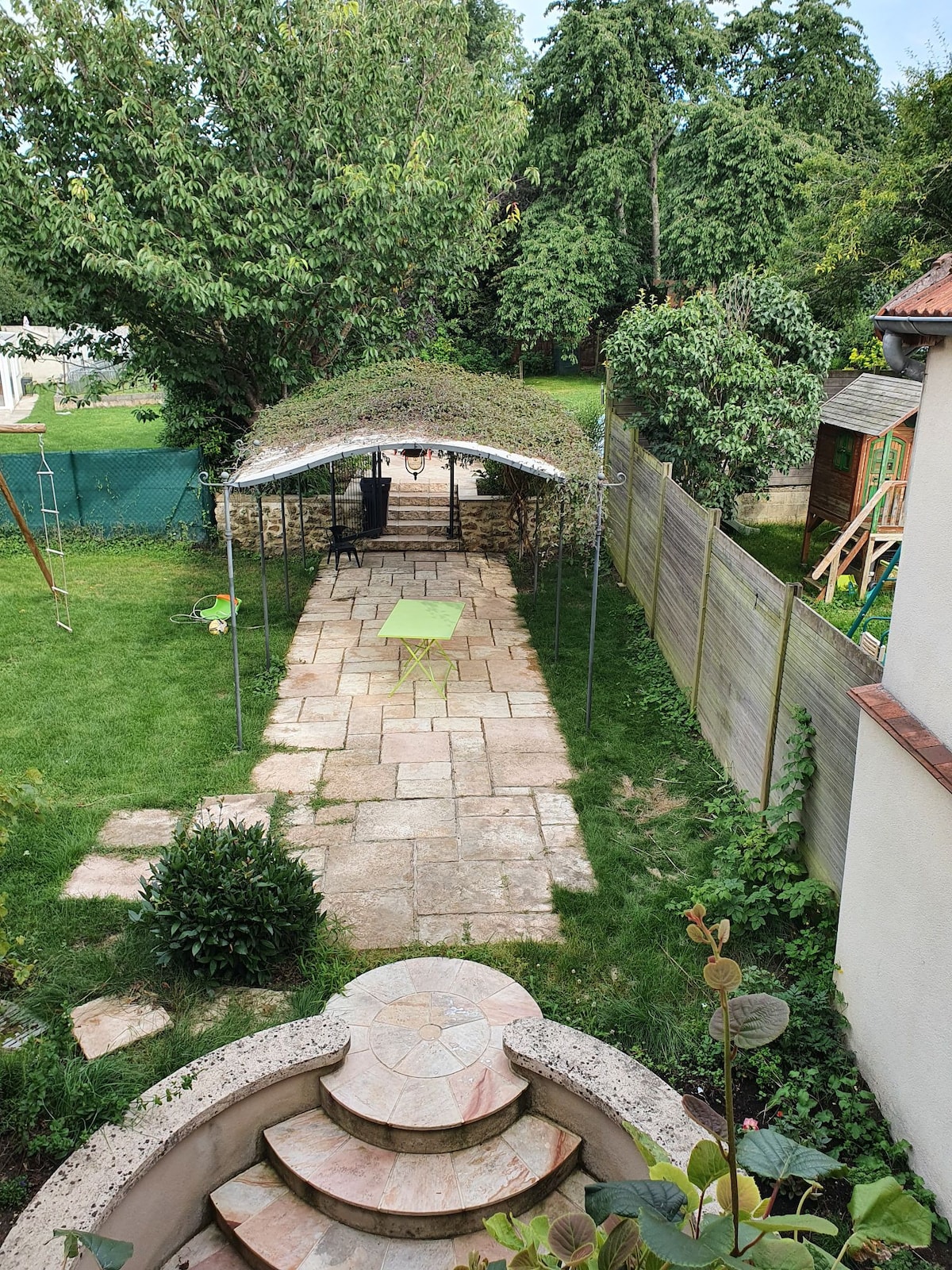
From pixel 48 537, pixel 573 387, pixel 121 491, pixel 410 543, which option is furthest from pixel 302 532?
pixel 573 387

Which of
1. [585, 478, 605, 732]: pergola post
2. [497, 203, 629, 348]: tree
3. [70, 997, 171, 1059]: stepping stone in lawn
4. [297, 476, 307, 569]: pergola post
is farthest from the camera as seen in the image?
[497, 203, 629, 348]: tree

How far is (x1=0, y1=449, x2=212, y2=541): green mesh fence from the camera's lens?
40.4 ft

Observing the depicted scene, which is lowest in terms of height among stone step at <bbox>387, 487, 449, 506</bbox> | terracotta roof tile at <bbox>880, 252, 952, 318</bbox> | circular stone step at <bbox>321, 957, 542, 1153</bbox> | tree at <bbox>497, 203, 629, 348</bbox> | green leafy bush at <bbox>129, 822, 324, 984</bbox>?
circular stone step at <bbox>321, 957, 542, 1153</bbox>

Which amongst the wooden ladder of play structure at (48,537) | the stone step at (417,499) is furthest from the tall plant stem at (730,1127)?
the stone step at (417,499)

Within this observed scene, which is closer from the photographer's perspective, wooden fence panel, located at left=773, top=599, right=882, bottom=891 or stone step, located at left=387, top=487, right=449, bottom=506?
wooden fence panel, located at left=773, top=599, right=882, bottom=891

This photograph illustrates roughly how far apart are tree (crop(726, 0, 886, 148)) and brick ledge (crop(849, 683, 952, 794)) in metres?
23.8

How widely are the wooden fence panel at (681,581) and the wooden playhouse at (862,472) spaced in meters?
2.36

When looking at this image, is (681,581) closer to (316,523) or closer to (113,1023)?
(113,1023)

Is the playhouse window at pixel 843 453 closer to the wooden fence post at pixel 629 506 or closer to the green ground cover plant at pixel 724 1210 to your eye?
the wooden fence post at pixel 629 506

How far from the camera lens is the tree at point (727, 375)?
9.30m

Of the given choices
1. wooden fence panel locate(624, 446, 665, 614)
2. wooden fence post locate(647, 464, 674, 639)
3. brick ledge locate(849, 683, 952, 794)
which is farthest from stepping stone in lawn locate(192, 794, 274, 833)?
wooden fence panel locate(624, 446, 665, 614)

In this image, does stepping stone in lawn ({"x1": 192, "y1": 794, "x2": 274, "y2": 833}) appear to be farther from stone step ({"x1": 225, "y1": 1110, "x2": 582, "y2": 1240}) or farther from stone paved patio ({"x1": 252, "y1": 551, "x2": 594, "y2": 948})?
stone step ({"x1": 225, "y1": 1110, "x2": 582, "y2": 1240})

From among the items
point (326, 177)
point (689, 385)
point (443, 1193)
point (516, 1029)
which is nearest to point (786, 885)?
point (516, 1029)

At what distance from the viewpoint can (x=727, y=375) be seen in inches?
366
